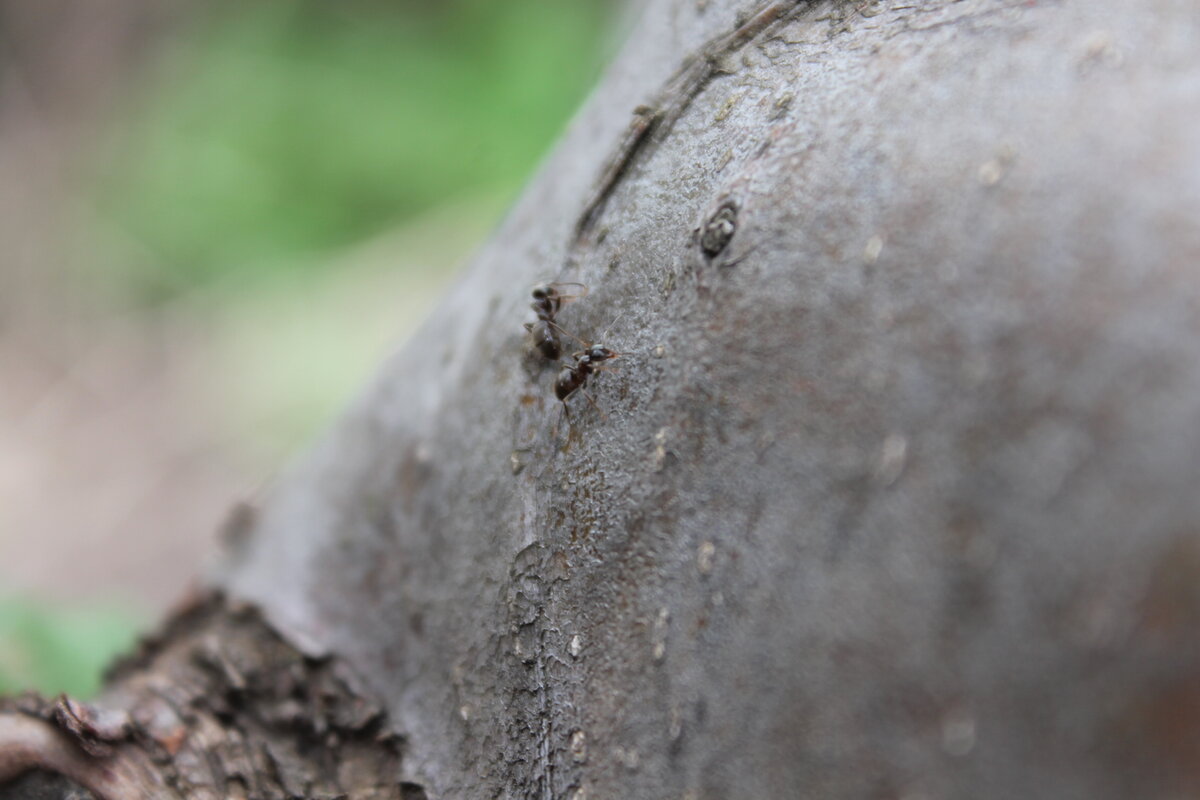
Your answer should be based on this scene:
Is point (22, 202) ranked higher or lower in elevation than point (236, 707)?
higher

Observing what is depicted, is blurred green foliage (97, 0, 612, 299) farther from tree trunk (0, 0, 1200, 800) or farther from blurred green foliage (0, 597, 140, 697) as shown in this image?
tree trunk (0, 0, 1200, 800)

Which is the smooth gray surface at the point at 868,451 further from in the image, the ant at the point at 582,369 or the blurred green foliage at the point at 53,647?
the blurred green foliage at the point at 53,647

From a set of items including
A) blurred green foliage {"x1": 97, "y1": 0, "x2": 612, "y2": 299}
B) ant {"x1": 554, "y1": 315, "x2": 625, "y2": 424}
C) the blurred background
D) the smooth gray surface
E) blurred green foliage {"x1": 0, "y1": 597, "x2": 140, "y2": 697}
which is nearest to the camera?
the smooth gray surface

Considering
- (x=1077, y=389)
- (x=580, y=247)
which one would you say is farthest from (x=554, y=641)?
(x=1077, y=389)

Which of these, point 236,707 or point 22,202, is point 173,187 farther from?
point 236,707

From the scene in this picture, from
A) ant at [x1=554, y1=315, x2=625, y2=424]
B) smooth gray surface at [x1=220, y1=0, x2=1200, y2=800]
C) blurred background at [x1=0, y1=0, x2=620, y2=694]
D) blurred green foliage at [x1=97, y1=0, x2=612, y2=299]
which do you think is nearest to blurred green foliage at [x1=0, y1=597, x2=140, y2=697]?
smooth gray surface at [x1=220, y1=0, x2=1200, y2=800]

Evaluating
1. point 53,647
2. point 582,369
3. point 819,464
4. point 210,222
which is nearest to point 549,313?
point 582,369

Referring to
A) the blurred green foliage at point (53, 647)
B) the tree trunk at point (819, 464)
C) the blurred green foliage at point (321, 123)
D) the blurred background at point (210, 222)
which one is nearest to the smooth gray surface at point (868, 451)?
the tree trunk at point (819, 464)
